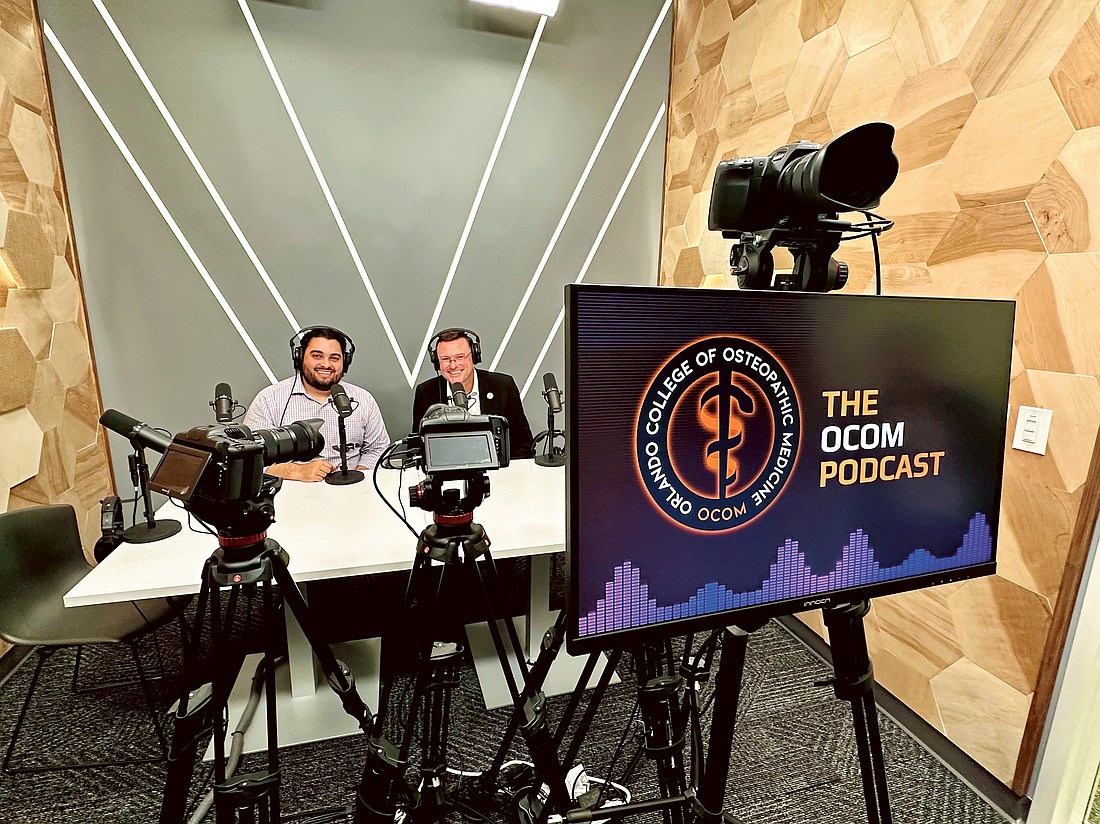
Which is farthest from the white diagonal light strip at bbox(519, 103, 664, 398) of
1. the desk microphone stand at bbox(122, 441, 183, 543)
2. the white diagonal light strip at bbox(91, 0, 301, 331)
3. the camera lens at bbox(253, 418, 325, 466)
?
the camera lens at bbox(253, 418, 325, 466)

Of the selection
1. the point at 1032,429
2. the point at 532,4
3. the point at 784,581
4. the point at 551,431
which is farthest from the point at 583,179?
the point at 784,581

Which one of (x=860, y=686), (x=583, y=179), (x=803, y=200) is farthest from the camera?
(x=583, y=179)

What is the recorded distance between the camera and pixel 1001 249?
1.74 meters

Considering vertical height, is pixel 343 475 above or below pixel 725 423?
below

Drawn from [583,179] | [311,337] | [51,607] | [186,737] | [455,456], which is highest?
[583,179]

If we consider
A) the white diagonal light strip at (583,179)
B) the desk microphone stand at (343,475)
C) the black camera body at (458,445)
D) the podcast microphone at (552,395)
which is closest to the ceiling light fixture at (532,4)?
the white diagonal light strip at (583,179)

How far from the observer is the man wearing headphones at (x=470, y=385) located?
10.2ft

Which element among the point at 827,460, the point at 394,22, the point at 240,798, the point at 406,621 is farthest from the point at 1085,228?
the point at 394,22

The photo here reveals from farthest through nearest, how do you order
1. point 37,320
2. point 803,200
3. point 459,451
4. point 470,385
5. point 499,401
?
point 499,401 < point 470,385 < point 37,320 < point 459,451 < point 803,200

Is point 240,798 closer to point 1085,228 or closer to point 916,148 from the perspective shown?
point 1085,228

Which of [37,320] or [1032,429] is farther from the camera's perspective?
[37,320]

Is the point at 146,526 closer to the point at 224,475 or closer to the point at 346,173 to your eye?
the point at 224,475

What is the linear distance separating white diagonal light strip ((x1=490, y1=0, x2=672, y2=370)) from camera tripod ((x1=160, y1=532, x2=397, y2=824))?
8.96 ft

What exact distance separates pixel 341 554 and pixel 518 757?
90 cm
